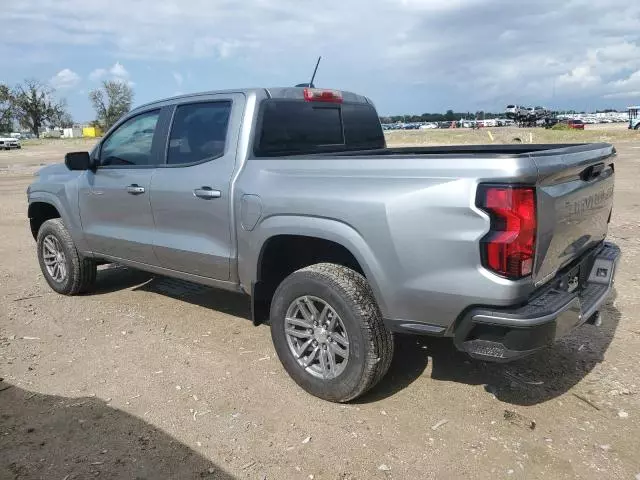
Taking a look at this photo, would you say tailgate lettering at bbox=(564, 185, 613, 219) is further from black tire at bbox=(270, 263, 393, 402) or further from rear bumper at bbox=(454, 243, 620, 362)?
black tire at bbox=(270, 263, 393, 402)

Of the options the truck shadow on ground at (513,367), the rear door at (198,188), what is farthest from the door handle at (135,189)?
the truck shadow on ground at (513,367)

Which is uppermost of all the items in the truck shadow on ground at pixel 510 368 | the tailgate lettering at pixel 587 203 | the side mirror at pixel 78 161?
the side mirror at pixel 78 161

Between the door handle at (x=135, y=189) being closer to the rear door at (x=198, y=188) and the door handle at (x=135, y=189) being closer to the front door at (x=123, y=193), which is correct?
the front door at (x=123, y=193)

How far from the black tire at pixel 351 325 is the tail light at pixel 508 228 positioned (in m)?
0.80

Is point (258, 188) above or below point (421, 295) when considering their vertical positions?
above

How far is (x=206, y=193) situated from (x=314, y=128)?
1009 mm

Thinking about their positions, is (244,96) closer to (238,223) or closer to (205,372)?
(238,223)

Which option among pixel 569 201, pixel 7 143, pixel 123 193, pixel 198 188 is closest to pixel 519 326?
pixel 569 201

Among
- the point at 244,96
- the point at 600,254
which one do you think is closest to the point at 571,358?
the point at 600,254

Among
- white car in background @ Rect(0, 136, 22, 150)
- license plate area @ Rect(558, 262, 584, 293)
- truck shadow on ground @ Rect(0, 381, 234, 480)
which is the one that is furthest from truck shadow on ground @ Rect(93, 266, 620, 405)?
white car in background @ Rect(0, 136, 22, 150)

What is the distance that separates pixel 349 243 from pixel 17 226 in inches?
341

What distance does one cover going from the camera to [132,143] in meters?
4.83

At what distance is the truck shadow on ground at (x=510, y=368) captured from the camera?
141 inches

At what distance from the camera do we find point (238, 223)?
3779mm
